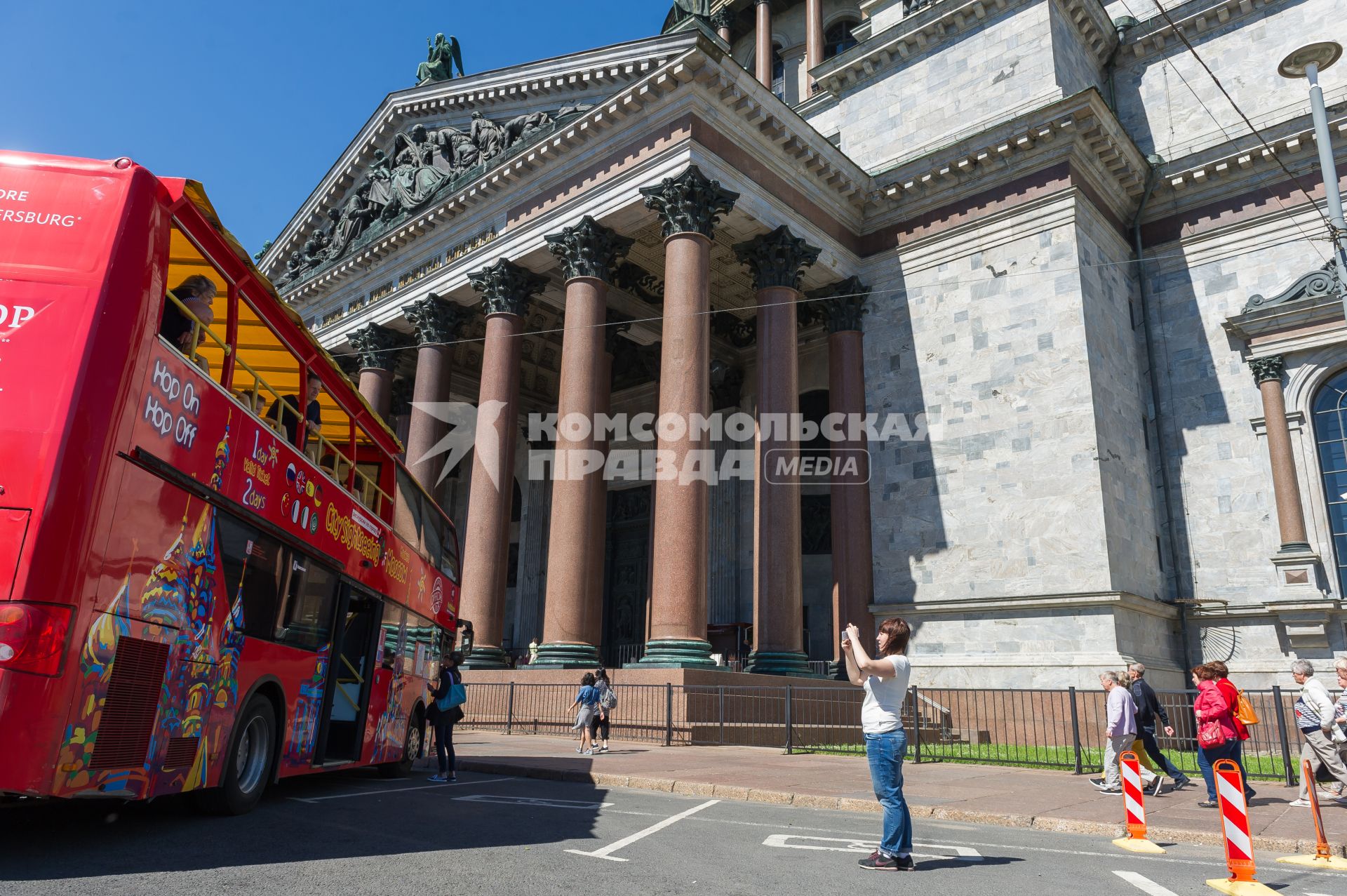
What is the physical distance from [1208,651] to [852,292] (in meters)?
11.5

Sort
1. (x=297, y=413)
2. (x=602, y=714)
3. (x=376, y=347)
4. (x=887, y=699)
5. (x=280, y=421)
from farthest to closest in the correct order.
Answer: (x=376, y=347)
(x=602, y=714)
(x=297, y=413)
(x=280, y=421)
(x=887, y=699)

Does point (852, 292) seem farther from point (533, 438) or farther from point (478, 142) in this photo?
point (533, 438)

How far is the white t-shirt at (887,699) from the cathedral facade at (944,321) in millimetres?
10513

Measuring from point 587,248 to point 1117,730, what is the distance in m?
14.5

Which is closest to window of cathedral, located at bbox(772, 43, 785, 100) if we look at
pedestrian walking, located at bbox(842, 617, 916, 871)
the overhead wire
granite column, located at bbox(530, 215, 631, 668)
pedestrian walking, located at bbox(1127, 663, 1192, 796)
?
the overhead wire

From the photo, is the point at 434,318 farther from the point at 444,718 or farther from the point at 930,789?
the point at 930,789

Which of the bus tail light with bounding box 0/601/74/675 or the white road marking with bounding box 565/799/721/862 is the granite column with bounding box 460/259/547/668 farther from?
the bus tail light with bounding box 0/601/74/675

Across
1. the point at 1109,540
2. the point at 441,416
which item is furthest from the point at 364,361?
the point at 1109,540

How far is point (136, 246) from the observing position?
5945 millimetres

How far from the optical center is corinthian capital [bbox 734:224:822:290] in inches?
812

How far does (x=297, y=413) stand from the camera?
826 centimetres

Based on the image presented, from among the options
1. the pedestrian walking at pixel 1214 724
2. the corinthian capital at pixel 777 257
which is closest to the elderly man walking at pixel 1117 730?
the pedestrian walking at pixel 1214 724

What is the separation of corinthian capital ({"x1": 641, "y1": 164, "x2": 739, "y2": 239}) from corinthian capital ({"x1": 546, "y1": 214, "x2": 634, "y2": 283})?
71.2 inches

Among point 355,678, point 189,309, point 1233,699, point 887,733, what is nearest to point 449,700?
point 355,678
